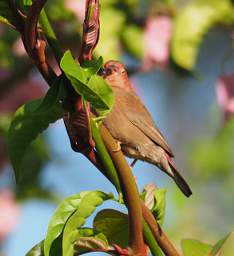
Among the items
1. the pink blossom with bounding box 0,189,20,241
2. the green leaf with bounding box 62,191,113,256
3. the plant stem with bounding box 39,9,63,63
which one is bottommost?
the pink blossom with bounding box 0,189,20,241

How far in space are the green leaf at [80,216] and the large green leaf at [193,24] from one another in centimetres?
116

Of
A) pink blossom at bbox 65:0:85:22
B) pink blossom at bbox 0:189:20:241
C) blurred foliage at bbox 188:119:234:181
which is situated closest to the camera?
pink blossom at bbox 65:0:85:22

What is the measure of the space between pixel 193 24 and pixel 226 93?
0.30m

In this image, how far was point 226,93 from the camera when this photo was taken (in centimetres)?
174

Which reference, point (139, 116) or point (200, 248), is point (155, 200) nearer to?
point (200, 248)

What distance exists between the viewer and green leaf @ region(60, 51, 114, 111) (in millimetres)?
666

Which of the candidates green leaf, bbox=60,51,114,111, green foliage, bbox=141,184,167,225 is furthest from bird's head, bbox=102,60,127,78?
green leaf, bbox=60,51,114,111

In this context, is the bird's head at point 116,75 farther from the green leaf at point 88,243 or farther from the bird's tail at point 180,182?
the green leaf at point 88,243

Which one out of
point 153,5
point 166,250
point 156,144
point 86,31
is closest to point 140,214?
point 166,250

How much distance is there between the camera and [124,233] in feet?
2.58

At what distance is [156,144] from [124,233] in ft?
2.77

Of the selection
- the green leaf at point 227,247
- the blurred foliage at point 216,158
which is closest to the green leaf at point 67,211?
the green leaf at point 227,247

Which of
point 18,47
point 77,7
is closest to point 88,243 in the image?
point 77,7

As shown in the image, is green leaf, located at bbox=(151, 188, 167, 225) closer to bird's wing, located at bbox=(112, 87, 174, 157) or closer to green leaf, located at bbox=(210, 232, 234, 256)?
green leaf, located at bbox=(210, 232, 234, 256)
